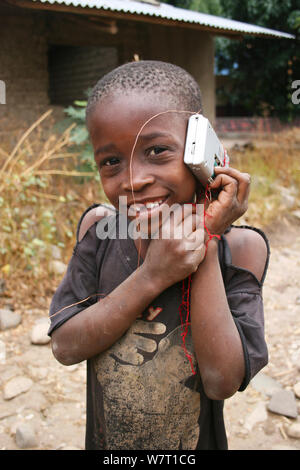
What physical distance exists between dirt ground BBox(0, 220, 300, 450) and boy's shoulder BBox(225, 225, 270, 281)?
1524 millimetres

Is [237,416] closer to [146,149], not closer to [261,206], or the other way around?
[146,149]

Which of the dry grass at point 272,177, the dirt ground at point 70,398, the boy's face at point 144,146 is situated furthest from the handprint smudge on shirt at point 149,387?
the dry grass at point 272,177

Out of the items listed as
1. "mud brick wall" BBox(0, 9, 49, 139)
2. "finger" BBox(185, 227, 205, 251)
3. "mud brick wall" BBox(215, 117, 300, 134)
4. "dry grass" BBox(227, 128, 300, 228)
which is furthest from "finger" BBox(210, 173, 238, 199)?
"mud brick wall" BBox(215, 117, 300, 134)

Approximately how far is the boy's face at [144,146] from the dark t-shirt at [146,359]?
253 millimetres

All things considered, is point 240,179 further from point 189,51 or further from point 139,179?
point 189,51

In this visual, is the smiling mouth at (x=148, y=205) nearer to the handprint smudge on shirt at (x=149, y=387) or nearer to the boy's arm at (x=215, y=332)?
the boy's arm at (x=215, y=332)

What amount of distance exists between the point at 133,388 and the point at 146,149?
0.66 meters

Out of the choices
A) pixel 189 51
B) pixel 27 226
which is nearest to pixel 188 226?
pixel 27 226

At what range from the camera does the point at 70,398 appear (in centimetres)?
262

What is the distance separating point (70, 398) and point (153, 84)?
2205 millimetres

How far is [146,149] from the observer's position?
967 millimetres

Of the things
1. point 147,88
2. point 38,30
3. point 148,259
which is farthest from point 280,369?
point 38,30

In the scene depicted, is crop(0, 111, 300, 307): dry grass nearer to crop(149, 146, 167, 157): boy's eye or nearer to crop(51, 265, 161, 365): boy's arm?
crop(51, 265, 161, 365): boy's arm

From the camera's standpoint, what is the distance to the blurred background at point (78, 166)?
2590 mm
